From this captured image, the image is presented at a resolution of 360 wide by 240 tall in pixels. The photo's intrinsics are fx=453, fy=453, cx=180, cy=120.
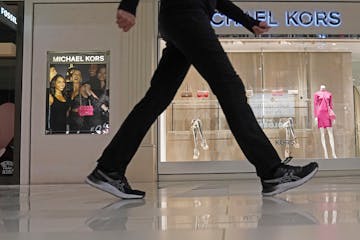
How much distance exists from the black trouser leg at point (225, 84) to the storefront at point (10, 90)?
4071 millimetres

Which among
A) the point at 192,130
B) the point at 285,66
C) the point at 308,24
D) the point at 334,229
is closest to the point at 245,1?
the point at 308,24

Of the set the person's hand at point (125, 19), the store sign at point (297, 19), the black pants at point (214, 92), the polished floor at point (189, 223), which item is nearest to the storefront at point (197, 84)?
the store sign at point (297, 19)

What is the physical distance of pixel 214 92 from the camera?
2.20 m

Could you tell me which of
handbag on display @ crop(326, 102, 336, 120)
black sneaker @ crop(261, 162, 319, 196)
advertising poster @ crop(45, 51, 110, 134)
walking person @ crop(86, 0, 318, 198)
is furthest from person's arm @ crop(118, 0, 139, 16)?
handbag on display @ crop(326, 102, 336, 120)

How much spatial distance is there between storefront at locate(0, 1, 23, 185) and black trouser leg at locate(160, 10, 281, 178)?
13.4 feet

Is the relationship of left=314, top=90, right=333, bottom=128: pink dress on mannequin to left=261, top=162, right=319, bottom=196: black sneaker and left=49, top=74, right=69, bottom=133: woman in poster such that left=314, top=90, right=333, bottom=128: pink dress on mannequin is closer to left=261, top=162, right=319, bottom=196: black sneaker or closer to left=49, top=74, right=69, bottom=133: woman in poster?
left=49, top=74, right=69, bottom=133: woman in poster

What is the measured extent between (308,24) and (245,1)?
3.05 feet

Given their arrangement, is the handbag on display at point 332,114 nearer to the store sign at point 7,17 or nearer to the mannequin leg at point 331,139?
the mannequin leg at point 331,139

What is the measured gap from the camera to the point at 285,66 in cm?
702

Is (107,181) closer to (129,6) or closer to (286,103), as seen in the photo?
(129,6)

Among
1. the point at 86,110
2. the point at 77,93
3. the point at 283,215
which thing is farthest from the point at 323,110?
the point at 283,215

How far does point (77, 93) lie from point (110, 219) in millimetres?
4404

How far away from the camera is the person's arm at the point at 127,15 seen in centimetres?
203

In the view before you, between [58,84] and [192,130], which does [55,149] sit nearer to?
[58,84]
